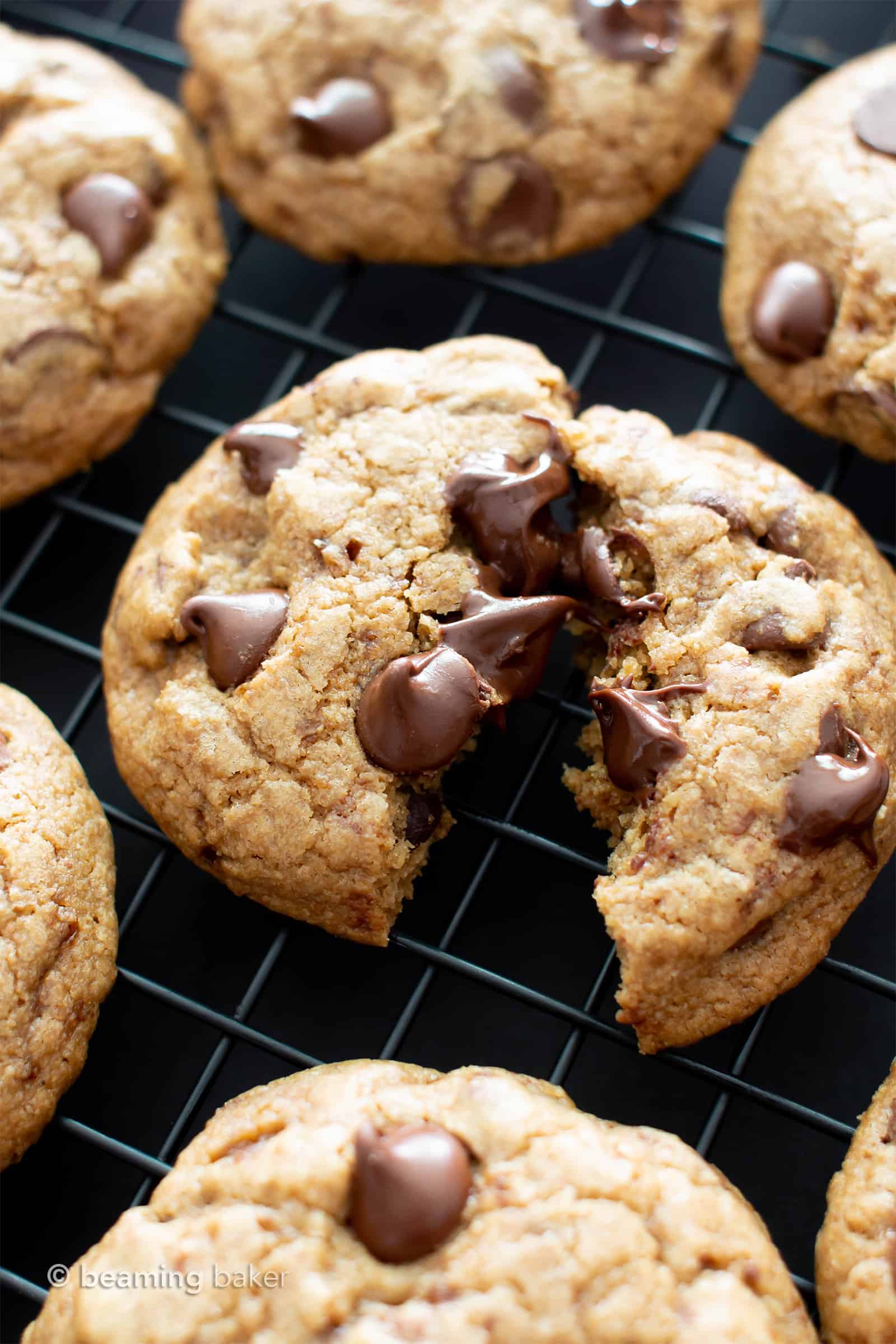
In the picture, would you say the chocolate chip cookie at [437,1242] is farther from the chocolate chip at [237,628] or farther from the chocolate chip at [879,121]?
the chocolate chip at [879,121]

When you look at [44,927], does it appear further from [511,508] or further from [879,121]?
[879,121]

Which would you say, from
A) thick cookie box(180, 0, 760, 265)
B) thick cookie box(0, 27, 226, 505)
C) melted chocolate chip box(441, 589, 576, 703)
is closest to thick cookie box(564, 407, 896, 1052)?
melted chocolate chip box(441, 589, 576, 703)

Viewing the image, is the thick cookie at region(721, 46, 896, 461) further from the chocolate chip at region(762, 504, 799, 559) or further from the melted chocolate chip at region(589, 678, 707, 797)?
the melted chocolate chip at region(589, 678, 707, 797)

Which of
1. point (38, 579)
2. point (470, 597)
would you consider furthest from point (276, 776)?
point (38, 579)

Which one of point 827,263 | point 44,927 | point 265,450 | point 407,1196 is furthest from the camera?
point 827,263

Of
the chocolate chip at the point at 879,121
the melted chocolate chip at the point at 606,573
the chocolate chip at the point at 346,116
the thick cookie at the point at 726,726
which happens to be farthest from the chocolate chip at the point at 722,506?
the chocolate chip at the point at 346,116

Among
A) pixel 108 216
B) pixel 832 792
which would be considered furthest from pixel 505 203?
pixel 832 792
